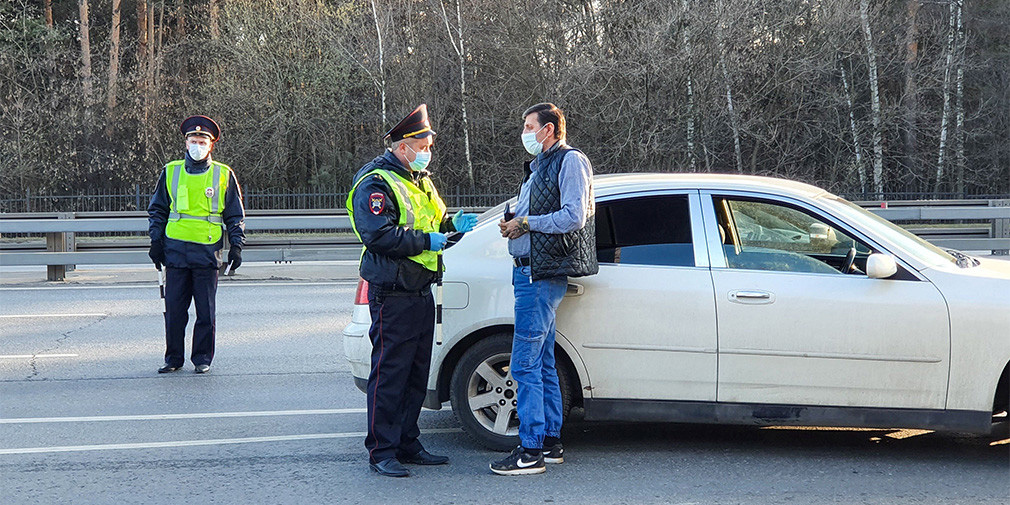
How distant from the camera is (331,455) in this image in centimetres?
559

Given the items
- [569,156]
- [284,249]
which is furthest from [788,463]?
[284,249]

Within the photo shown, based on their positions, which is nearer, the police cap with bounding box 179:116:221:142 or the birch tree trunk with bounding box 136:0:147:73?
the police cap with bounding box 179:116:221:142

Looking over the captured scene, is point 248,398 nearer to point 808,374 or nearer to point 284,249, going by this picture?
point 808,374

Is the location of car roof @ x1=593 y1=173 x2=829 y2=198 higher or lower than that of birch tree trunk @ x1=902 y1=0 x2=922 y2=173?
Result: lower

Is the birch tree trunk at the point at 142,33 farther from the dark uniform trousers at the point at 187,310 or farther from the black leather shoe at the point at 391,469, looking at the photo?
the black leather shoe at the point at 391,469

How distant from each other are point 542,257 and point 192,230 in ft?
12.3

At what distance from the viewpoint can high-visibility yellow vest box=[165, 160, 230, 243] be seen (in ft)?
25.5

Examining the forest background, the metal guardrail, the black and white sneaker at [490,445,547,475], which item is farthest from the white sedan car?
the forest background

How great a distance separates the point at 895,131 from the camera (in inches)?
1118

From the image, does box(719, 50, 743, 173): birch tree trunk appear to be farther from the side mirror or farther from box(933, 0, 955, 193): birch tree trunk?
the side mirror

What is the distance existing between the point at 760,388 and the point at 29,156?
28.2 m

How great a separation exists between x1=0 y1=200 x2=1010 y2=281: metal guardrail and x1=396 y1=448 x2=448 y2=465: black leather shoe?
10.3 metres

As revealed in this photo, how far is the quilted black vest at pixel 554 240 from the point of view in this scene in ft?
16.6

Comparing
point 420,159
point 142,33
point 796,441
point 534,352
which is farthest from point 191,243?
point 142,33
